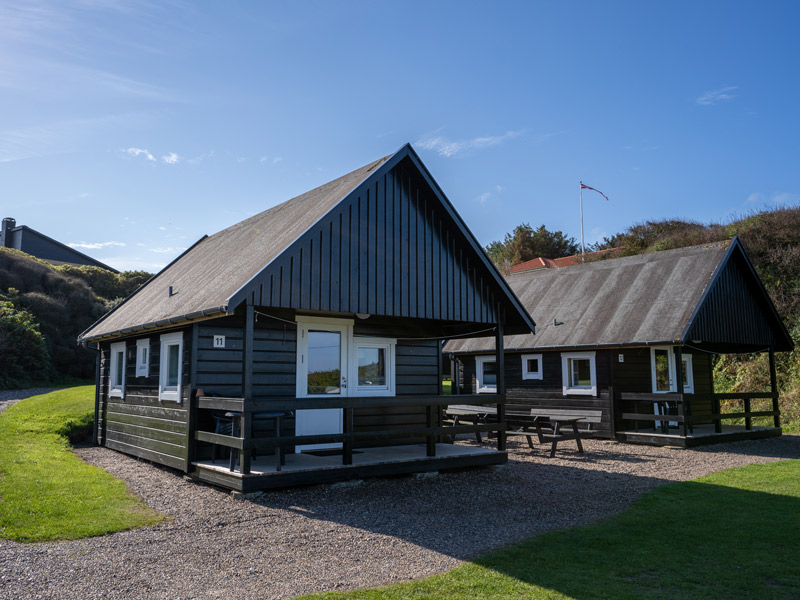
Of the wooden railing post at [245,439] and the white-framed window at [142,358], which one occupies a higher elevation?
the white-framed window at [142,358]

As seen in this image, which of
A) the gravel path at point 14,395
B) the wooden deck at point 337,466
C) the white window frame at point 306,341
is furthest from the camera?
the gravel path at point 14,395

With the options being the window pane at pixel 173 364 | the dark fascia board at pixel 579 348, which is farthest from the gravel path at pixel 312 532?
the dark fascia board at pixel 579 348

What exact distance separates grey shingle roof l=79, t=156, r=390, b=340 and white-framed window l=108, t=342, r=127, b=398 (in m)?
0.53

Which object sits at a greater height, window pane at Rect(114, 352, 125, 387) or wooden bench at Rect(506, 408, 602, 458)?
window pane at Rect(114, 352, 125, 387)

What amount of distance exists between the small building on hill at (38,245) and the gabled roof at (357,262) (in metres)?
39.2

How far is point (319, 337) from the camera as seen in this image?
11781 mm

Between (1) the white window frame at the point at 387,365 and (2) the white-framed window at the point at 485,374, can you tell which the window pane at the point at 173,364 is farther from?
(2) the white-framed window at the point at 485,374

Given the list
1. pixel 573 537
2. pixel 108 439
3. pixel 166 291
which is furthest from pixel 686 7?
pixel 108 439

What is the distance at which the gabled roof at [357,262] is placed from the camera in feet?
31.3

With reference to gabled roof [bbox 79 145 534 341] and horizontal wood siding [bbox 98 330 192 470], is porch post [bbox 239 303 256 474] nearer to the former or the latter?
gabled roof [bbox 79 145 534 341]

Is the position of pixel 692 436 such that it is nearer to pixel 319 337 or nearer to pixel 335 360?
pixel 335 360

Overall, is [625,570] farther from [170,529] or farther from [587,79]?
[587,79]

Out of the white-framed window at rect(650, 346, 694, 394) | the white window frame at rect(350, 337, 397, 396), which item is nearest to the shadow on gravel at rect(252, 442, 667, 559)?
the white window frame at rect(350, 337, 397, 396)

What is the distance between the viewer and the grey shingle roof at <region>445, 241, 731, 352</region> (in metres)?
16.2
